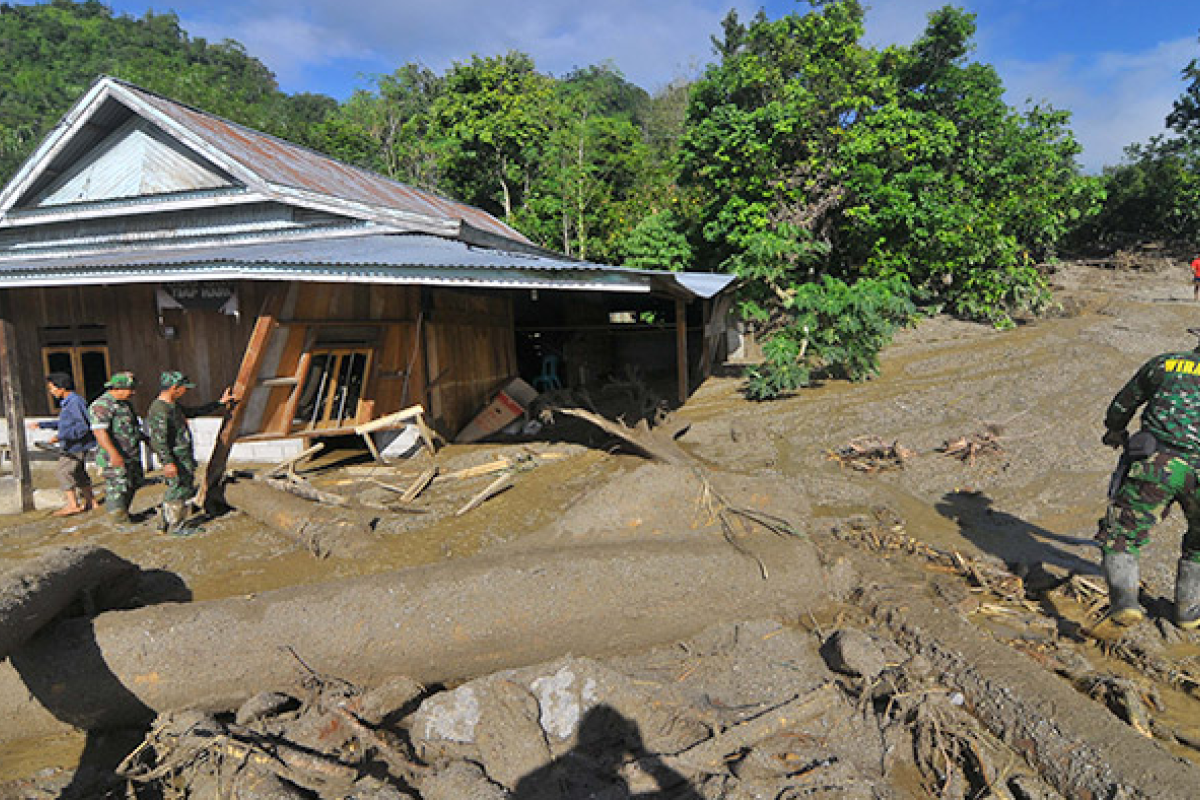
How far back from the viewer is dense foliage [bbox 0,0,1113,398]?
46.4 feet

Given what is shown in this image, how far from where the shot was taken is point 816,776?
2.79 meters

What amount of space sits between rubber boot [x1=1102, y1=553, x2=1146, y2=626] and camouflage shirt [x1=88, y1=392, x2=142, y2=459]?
329 inches

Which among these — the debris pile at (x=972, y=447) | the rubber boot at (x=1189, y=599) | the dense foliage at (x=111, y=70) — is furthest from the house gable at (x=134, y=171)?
the dense foliage at (x=111, y=70)

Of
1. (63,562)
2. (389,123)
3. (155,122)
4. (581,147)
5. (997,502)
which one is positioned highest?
(389,123)

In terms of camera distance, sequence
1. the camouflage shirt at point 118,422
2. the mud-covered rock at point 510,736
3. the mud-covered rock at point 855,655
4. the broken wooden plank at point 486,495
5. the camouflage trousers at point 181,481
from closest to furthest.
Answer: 1. the mud-covered rock at point 510,736
2. the mud-covered rock at point 855,655
3. the camouflage shirt at point 118,422
4. the camouflage trousers at point 181,481
5. the broken wooden plank at point 486,495

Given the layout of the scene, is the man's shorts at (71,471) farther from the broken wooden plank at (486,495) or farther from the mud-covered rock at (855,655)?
the mud-covered rock at (855,655)

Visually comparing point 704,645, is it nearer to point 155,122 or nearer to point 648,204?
point 155,122

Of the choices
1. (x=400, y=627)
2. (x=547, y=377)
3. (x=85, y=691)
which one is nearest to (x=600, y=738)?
(x=400, y=627)

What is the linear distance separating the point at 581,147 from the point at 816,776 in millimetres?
21108

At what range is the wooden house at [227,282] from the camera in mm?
7430

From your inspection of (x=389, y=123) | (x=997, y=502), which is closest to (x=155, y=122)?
(x=997, y=502)

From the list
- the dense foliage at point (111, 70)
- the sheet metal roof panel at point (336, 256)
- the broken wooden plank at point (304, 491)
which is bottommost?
the broken wooden plank at point (304, 491)

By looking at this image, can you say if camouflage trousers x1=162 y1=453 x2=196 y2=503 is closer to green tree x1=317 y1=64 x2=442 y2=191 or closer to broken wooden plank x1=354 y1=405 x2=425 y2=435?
broken wooden plank x1=354 y1=405 x2=425 y2=435

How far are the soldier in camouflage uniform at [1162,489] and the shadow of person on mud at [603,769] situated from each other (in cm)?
321
